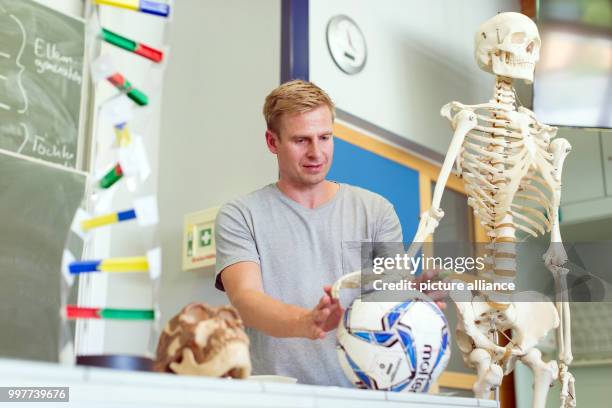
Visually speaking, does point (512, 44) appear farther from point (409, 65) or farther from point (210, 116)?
point (210, 116)

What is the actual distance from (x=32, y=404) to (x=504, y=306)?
1.34 m

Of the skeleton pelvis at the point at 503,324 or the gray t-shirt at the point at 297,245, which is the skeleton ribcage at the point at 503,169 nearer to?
the skeleton pelvis at the point at 503,324

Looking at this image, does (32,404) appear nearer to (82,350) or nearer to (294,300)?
(82,350)

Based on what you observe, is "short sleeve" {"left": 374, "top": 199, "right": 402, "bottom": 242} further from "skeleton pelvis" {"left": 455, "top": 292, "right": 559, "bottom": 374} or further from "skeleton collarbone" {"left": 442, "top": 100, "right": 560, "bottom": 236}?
"skeleton collarbone" {"left": 442, "top": 100, "right": 560, "bottom": 236}

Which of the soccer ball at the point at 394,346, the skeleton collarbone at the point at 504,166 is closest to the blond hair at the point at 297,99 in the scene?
the skeleton collarbone at the point at 504,166

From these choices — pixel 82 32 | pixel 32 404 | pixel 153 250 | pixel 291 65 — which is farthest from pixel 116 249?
pixel 82 32

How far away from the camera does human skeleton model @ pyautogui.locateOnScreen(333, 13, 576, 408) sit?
74.5 inches

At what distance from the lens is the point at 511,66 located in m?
2.30

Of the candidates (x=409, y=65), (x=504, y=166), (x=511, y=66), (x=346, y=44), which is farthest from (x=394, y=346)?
(x=409, y=65)

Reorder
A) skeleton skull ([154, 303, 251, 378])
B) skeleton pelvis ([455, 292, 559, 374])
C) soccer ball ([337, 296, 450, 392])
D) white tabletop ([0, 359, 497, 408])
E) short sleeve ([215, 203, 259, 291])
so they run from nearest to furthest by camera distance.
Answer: white tabletop ([0, 359, 497, 408]), skeleton skull ([154, 303, 251, 378]), soccer ball ([337, 296, 450, 392]), short sleeve ([215, 203, 259, 291]), skeleton pelvis ([455, 292, 559, 374])

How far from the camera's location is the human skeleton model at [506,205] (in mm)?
1893

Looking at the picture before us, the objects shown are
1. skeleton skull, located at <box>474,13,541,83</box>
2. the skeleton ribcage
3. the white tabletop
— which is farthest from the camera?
skeleton skull, located at <box>474,13,541,83</box>

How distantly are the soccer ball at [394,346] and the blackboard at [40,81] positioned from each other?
5.61 feet

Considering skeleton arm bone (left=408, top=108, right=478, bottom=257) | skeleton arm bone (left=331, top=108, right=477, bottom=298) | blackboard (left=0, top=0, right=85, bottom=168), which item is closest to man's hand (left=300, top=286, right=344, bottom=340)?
skeleton arm bone (left=331, top=108, right=477, bottom=298)
